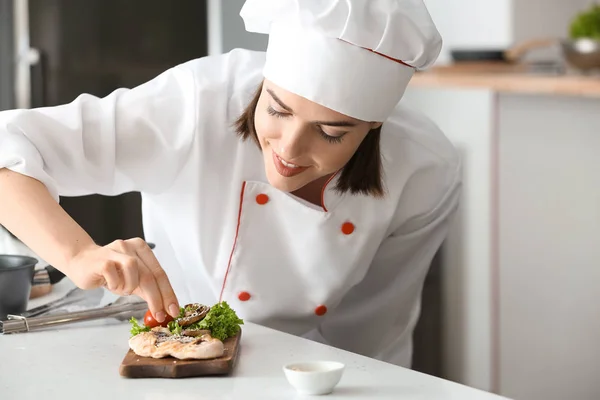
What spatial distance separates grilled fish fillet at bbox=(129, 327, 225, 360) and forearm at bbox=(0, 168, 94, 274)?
0.52 ft

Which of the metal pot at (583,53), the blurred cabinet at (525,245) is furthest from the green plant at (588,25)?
the blurred cabinet at (525,245)

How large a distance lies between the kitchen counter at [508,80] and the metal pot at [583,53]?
0.16 ft

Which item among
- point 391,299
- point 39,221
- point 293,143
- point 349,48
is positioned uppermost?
point 349,48

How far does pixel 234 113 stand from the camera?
5.60 ft

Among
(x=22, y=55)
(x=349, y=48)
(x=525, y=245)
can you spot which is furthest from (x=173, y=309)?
(x=22, y=55)

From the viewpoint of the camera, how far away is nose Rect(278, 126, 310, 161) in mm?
1448

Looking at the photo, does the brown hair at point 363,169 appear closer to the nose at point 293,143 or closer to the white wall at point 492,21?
the nose at point 293,143

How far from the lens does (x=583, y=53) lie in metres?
2.78

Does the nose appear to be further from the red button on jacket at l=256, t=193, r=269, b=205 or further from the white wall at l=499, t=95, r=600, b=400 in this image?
the white wall at l=499, t=95, r=600, b=400

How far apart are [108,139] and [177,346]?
0.46 meters

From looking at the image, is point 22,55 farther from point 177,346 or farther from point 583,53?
point 177,346

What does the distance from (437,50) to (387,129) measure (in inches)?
13.6

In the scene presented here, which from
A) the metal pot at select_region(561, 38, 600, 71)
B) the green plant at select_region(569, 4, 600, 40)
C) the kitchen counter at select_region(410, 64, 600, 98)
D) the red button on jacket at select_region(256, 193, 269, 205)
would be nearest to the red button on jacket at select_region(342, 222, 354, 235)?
the red button on jacket at select_region(256, 193, 269, 205)

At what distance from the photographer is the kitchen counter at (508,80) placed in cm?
254
